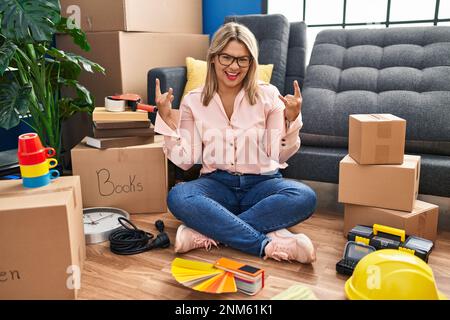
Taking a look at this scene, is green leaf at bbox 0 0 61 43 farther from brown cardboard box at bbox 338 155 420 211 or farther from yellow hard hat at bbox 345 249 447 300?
yellow hard hat at bbox 345 249 447 300

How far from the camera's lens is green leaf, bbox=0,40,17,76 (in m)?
1.76

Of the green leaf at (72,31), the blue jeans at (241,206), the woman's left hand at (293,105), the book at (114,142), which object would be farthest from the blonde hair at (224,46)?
the green leaf at (72,31)

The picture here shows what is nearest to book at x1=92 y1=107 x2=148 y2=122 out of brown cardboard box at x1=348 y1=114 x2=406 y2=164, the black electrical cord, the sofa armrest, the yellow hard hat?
the sofa armrest

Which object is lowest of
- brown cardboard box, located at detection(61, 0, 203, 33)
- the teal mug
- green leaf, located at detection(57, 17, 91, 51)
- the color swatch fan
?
the color swatch fan

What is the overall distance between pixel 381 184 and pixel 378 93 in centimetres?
72

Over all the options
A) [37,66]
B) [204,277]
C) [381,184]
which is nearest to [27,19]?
[37,66]

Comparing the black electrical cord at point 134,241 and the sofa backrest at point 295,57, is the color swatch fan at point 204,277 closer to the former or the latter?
the black electrical cord at point 134,241

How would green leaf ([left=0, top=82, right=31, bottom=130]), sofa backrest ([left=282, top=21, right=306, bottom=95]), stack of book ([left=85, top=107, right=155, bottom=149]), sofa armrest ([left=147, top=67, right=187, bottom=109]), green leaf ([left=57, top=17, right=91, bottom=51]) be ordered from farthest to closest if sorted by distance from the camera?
sofa backrest ([left=282, top=21, right=306, bottom=95]) → sofa armrest ([left=147, top=67, right=187, bottom=109]) → green leaf ([left=57, top=17, right=91, bottom=51]) → stack of book ([left=85, top=107, right=155, bottom=149]) → green leaf ([left=0, top=82, right=31, bottom=130])

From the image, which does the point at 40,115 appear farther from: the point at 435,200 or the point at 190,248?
the point at 435,200

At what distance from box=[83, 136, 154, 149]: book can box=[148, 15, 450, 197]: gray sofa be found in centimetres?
34

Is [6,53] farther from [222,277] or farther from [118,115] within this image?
[222,277]

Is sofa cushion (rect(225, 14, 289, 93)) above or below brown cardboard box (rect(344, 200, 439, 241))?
above

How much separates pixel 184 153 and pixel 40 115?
872 mm
